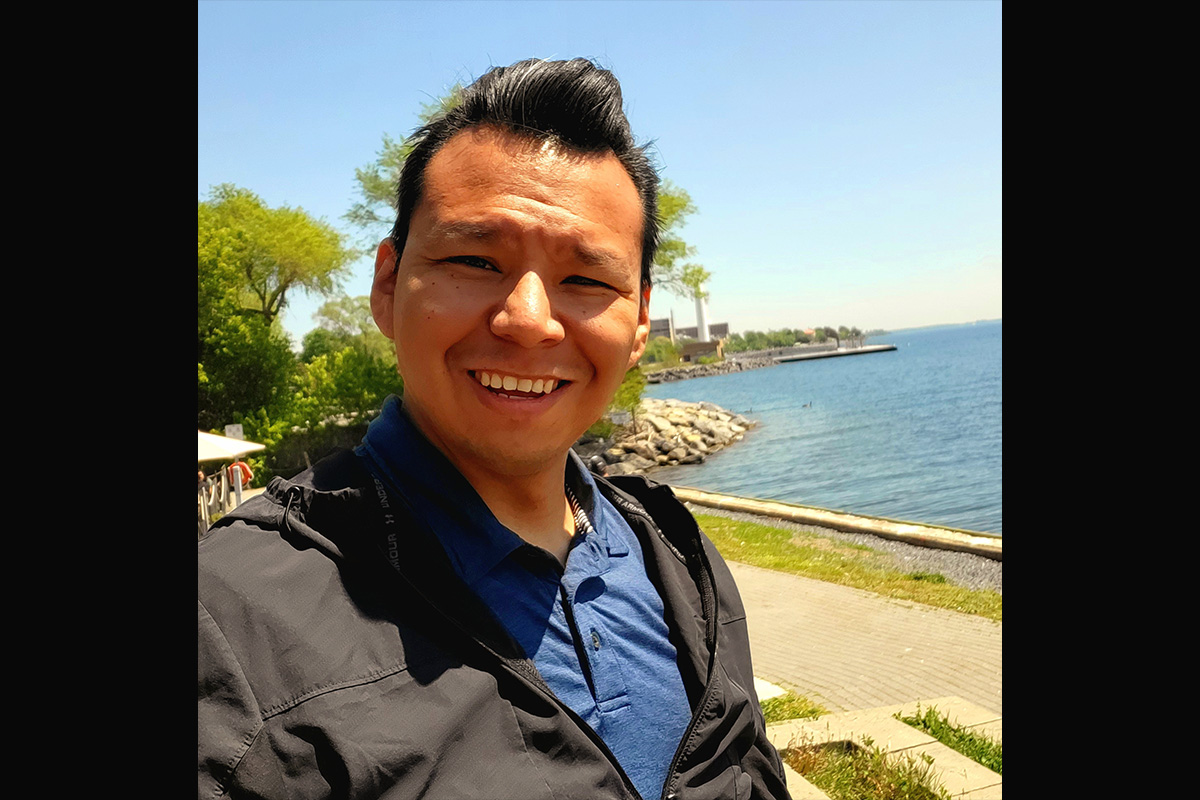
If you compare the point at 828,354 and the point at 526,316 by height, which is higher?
the point at 828,354

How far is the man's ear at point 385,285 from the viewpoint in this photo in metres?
1.64

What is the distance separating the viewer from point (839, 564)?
12070 mm

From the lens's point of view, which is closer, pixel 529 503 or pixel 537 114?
pixel 537 114

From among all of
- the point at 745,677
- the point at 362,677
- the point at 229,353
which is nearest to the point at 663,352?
the point at 229,353

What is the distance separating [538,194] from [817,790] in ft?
12.9

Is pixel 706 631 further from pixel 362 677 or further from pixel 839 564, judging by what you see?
pixel 839 564

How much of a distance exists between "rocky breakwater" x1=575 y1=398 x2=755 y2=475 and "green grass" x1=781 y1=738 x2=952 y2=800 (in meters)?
22.9

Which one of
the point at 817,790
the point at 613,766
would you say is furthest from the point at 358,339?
the point at 613,766

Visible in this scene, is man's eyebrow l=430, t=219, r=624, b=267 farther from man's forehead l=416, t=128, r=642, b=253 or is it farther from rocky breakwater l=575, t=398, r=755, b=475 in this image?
rocky breakwater l=575, t=398, r=755, b=475

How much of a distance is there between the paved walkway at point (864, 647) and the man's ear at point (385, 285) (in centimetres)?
620

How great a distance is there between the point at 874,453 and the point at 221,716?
40.6 metres

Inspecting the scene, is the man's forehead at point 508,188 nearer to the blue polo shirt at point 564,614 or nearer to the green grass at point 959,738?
the blue polo shirt at point 564,614

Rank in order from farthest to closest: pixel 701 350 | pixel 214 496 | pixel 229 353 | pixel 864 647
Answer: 1. pixel 701 350
2. pixel 229 353
3. pixel 214 496
4. pixel 864 647

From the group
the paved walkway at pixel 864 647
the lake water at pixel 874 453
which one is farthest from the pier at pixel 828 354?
the paved walkway at pixel 864 647
